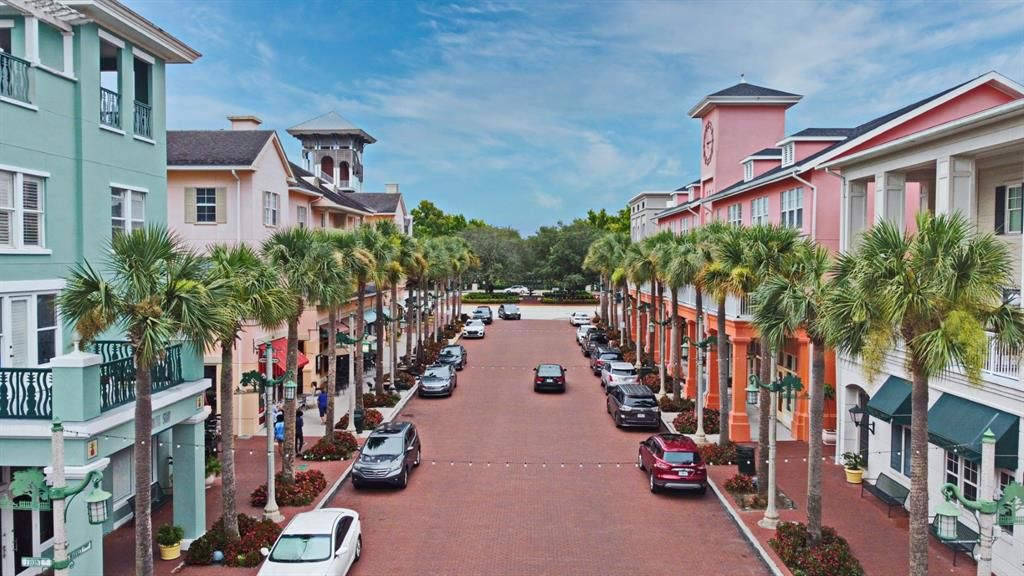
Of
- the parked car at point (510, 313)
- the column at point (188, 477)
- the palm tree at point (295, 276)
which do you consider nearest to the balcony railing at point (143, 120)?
the palm tree at point (295, 276)

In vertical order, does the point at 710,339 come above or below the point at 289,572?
above

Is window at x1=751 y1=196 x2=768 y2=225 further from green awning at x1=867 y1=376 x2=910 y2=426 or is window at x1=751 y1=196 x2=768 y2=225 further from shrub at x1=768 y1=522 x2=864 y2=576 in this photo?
shrub at x1=768 y1=522 x2=864 y2=576

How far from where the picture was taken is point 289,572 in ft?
48.8

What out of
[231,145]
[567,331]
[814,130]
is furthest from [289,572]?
[567,331]

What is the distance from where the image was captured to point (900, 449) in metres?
21.7

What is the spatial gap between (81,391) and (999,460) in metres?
17.6

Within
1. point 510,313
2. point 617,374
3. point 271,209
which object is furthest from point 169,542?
point 510,313

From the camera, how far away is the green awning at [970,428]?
1598 centimetres

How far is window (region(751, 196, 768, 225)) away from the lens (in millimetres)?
32812

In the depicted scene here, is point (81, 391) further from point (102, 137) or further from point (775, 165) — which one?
point (775, 165)

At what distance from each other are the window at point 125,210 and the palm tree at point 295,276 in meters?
4.01

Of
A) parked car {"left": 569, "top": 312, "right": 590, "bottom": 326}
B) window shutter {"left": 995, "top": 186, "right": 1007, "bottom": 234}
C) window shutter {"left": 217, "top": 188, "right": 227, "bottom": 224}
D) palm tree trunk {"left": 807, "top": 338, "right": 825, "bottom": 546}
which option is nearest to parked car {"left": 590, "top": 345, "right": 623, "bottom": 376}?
window shutter {"left": 217, "top": 188, "right": 227, "bottom": 224}

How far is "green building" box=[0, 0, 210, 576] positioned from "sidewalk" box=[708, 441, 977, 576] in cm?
1353

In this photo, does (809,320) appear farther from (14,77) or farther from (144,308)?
(14,77)
